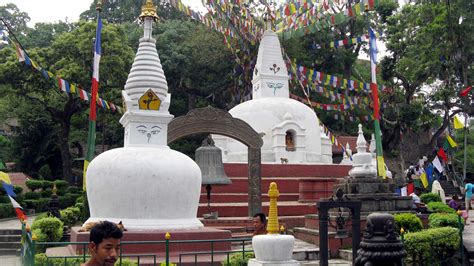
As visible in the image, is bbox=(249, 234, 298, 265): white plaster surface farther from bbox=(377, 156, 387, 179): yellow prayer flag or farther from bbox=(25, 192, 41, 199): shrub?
bbox=(25, 192, 41, 199): shrub

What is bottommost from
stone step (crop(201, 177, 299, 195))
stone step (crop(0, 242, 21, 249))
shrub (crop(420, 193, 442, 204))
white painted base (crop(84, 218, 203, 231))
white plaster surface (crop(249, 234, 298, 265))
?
stone step (crop(0, 242, 21, 249))

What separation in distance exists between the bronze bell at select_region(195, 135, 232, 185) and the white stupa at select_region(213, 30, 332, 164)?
31.5ft

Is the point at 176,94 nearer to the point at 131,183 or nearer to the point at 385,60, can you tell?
the point at 385,60

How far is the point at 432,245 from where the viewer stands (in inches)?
428

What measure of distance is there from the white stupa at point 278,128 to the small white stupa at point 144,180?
14043 millimetres

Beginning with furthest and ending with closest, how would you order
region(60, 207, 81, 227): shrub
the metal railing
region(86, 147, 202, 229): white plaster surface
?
1. region(60, 207, 81, 227): shrub
2. region(86, 147, 202, 229): white plaster surface
3. the metal railing

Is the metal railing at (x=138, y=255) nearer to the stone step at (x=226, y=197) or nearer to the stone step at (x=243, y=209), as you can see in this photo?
the stone step at (x=243, y=209)

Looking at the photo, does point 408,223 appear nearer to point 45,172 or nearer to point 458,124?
point 458,124

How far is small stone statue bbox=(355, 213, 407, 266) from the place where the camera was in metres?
4.23

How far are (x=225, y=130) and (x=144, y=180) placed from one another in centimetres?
569

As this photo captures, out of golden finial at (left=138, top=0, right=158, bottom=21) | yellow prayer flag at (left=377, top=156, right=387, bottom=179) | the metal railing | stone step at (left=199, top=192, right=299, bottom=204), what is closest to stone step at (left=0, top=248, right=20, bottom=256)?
stone step at (left=199, top=192, right=299, bottom=204)

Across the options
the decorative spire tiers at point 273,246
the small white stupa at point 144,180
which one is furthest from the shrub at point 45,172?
the decorative spire tiers at point 273,246

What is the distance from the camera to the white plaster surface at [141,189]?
37.8 ft

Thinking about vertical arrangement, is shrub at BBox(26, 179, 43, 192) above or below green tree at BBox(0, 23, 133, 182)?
below
